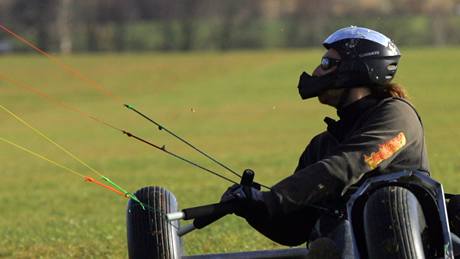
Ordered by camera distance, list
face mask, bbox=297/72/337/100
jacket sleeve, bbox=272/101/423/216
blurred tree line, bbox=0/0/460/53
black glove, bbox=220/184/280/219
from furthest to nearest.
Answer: blurred tree line, bbox=0/0/460/53 → face mask, bbox=297/72/337/100 → black glove, bbox=220/184/280/219 → jacket sleeve, bbox=272/101/423/216

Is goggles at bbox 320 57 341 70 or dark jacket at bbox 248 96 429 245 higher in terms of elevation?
goggles at bbox 320 57 341 70

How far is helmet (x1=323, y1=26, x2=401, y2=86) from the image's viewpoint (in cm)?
571

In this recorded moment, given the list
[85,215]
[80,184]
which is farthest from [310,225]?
[80,184]

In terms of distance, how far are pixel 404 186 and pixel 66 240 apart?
550cm

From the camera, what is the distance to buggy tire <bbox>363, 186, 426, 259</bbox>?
16.1 feet

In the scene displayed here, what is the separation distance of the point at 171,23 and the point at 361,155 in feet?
337

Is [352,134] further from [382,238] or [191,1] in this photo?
[191,1]

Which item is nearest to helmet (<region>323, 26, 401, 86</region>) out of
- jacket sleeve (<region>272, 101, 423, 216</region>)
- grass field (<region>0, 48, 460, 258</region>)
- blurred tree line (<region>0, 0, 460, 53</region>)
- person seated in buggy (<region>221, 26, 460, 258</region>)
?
person seated in buggy (<region>221, 26, 460, 258</region>)

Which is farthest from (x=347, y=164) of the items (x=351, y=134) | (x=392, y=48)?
(x=392, y=48)

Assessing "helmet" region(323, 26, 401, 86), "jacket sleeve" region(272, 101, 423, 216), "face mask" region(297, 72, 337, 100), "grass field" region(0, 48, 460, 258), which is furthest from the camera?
Result: "grass field" region(0, 48, 460, 258)

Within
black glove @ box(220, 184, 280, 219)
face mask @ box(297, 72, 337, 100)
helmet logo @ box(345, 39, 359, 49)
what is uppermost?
helmet logo @ box(345, 39, 359, 49)

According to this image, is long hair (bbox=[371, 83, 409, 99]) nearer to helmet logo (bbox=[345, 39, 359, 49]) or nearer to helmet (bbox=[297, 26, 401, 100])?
helmet (bbox=[297, 26, 401, 100])

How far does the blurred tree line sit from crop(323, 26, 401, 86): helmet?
290ft

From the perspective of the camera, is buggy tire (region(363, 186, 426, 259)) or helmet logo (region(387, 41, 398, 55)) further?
helmet logo (region(387, 41, 398, 55))
